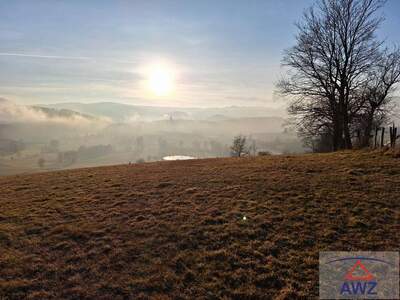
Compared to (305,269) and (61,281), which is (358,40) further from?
(61,281)

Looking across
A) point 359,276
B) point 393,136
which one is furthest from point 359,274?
point 393,136

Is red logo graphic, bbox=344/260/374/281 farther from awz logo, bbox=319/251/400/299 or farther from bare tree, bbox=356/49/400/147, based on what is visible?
bare tree, bbox=356/49/400/147

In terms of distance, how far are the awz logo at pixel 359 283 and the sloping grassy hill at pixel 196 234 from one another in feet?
1.52

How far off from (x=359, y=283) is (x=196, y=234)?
3.28 meters

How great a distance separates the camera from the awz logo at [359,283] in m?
3.90

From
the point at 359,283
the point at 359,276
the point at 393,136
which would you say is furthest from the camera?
the point at 393,136

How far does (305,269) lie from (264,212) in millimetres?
2392

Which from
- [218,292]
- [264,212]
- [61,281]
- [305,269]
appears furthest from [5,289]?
[264,212]

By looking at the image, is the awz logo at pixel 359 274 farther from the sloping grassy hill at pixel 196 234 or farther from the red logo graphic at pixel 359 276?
the sloping grassy hill at pixel 196 234

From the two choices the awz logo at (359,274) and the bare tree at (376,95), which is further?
the bare tree at (376,95)

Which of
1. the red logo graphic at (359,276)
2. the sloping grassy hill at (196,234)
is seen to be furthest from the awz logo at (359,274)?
the sloping grassy hill at (196,234)

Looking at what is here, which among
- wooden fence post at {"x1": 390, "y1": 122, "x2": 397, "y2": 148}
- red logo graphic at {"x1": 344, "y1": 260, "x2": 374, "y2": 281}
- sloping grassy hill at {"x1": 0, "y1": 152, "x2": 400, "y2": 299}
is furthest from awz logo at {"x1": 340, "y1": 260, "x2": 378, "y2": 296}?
wooden fence post at {"x1": 390, "y1": 122, "x2": 397, "y2": 148}

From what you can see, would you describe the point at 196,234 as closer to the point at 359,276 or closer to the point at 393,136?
the point at 359,276

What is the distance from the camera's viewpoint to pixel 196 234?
5887 mm
